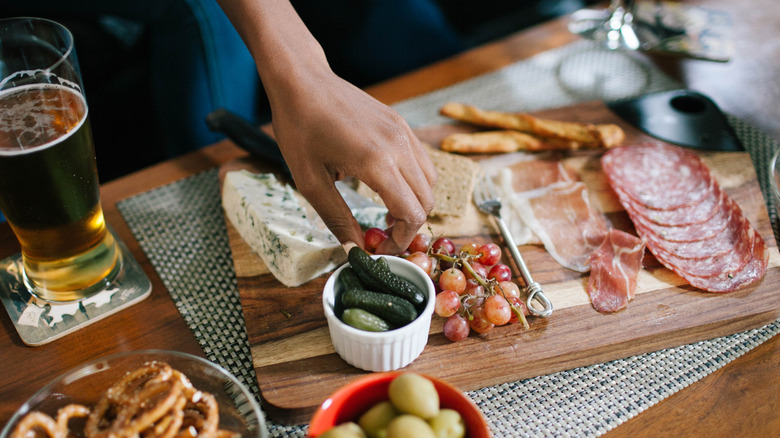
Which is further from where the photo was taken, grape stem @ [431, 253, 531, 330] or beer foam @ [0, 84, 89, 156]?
grape stem @ [431, 253, 531, 330]

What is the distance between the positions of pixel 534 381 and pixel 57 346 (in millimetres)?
871

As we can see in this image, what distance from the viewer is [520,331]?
3.64 feet

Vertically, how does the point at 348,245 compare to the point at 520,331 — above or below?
above

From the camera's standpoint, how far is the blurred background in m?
1.89

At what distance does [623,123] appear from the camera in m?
1.65

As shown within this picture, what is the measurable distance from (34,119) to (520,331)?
0.91 metres

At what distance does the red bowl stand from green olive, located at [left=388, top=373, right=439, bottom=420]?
1.3 inches

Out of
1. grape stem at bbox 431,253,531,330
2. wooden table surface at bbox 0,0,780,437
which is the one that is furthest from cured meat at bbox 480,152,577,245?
wooden table surface at bbox 0,0,780,437

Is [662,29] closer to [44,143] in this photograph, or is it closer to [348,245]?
[348,245]

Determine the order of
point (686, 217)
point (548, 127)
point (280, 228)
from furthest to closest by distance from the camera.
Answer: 1. point (548, 127)
2. point (686, 217)
3. point (280, 228)

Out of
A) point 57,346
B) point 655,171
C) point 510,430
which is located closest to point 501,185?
point 655,171

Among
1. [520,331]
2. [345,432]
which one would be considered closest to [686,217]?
[520,331]

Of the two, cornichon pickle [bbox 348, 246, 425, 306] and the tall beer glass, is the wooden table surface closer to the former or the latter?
the tall beer glass

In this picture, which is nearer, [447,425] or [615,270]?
[447,425]
